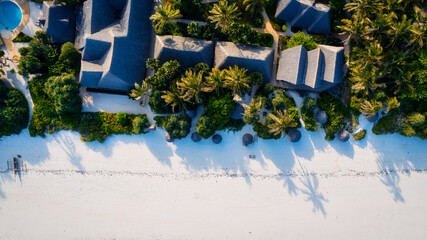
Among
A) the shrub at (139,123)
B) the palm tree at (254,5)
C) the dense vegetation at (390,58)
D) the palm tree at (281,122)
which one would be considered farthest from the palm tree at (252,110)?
the shrub at (139,123)

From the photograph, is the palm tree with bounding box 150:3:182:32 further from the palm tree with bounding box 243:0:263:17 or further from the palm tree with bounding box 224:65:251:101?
the palm tree with bounding box 224:65:251:101

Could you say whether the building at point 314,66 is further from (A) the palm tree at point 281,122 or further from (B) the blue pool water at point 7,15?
(B) the blue pool water at point 7,15

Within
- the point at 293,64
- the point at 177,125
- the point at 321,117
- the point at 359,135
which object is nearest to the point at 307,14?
the point at 293,64

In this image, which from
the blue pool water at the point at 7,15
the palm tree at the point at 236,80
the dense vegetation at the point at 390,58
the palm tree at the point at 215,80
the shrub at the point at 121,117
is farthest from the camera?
the blue pool water at the point at 7,15

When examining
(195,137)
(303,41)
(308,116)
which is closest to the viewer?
(303,41)

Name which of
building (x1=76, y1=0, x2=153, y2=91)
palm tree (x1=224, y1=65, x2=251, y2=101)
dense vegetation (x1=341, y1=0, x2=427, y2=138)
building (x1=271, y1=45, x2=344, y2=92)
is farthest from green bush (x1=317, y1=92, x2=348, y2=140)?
building (x1=76, y1=0, x2=153, y2=91)

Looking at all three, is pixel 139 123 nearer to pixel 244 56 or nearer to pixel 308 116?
pixel 244 56
